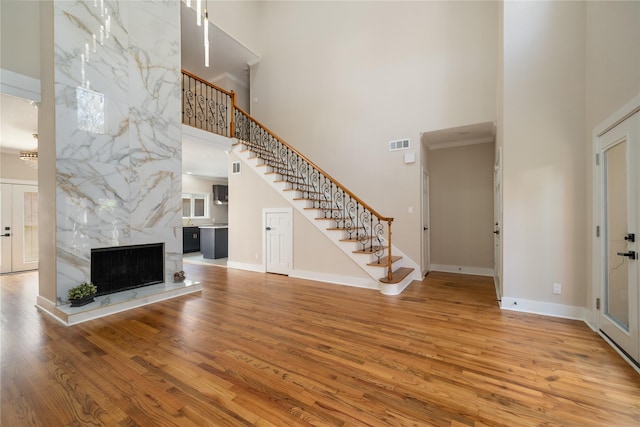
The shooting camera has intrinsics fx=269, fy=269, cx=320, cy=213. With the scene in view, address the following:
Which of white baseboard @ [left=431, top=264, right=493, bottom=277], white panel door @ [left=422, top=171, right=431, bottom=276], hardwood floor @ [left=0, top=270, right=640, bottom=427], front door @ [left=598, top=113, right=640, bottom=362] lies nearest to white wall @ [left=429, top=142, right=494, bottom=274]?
white baseboard @ [left=431, top=264, right=493, bottom=277]

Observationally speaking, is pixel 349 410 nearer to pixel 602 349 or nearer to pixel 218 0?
pixel 602 349

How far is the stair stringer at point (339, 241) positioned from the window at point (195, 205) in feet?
16.3

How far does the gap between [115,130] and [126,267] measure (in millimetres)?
2120

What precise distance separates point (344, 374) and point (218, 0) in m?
8.51

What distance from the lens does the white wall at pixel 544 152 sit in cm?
331

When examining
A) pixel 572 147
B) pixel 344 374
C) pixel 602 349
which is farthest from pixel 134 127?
pixel 602 349

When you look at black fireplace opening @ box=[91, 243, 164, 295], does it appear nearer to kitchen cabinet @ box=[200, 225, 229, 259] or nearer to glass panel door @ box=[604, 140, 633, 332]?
kitchen cabinet @ box=[200, 225, 229, 259]

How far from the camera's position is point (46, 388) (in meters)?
2.02

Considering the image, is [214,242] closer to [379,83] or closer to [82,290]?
[82,290]

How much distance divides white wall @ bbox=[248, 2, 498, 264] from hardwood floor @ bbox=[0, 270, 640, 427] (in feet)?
9.02

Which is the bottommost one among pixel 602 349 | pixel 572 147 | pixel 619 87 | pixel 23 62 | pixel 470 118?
pixel 602 349

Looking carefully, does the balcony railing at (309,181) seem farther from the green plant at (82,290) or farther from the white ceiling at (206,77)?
the green plant at (82,290)

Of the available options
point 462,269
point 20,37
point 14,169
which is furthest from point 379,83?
point 14,169

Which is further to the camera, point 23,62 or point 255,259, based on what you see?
point 255,259
